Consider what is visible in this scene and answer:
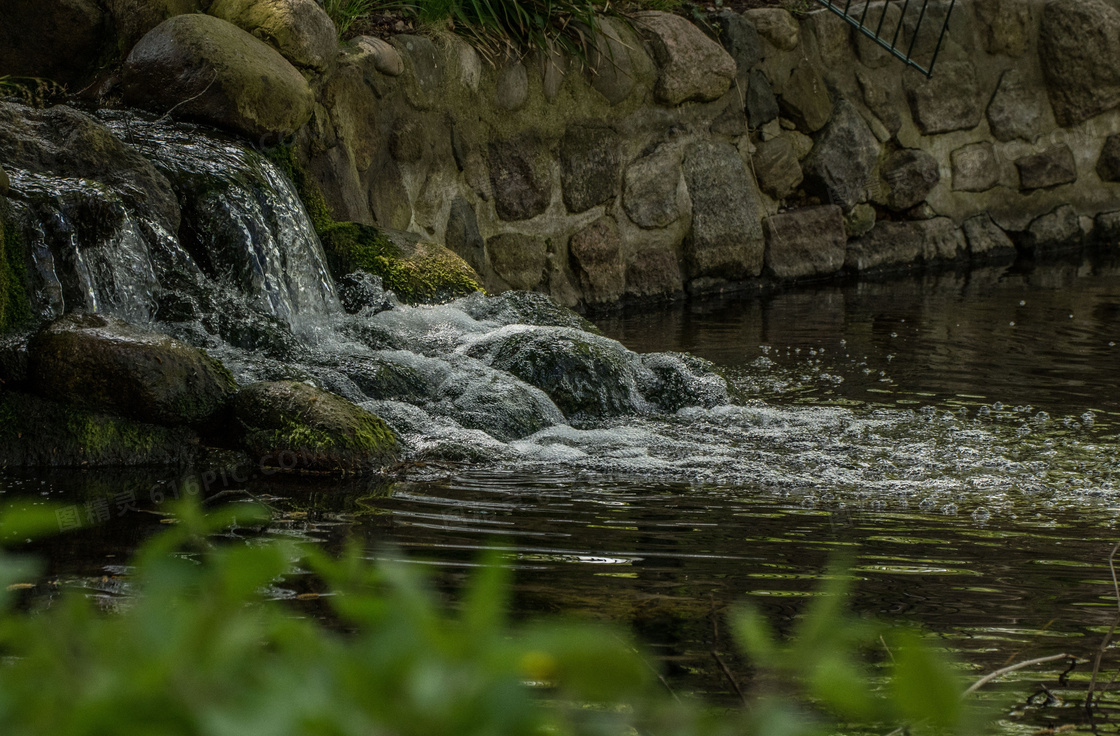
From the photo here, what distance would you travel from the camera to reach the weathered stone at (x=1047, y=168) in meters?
9.58

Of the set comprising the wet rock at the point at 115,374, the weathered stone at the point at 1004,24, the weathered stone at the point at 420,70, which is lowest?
the wet rock at the point at 115,374

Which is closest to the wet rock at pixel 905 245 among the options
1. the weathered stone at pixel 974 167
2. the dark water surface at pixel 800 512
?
the weathered stone at pixel 974 167

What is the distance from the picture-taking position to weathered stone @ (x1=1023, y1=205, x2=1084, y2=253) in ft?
31.7

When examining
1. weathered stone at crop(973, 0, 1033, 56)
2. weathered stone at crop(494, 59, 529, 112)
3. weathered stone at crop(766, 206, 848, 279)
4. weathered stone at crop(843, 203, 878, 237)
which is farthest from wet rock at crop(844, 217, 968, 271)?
weathered stone at crop(494, 59, 529, 112)

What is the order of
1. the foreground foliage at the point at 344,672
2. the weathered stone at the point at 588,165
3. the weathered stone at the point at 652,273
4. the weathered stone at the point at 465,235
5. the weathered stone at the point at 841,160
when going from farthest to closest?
1. the weathered stone at the point at 841,160
2. the weathered stone at the point at 652,273
3. the weathered stone at the point at 588,165
4. the weathered stone at the point at 465,235
5. the foreground foliage at the point at 344,672

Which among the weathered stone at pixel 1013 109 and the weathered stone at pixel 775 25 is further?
the weathered stone at pixel 1013 109

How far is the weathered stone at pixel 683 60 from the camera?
739 cm

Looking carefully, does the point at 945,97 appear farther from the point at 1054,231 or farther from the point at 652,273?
the point at 652,273

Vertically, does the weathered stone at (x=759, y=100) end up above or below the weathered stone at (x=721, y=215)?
above

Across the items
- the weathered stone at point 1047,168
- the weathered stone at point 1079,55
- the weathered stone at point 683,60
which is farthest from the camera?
the weathered stone at point 1047,168

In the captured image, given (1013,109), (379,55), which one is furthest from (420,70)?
(1013,109)

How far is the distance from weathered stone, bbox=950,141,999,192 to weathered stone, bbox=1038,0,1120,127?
82 cm

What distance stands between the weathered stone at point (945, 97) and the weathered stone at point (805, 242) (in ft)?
4.05

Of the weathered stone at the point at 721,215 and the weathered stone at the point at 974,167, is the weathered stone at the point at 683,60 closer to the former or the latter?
the weathered stone at the point at 721,215
